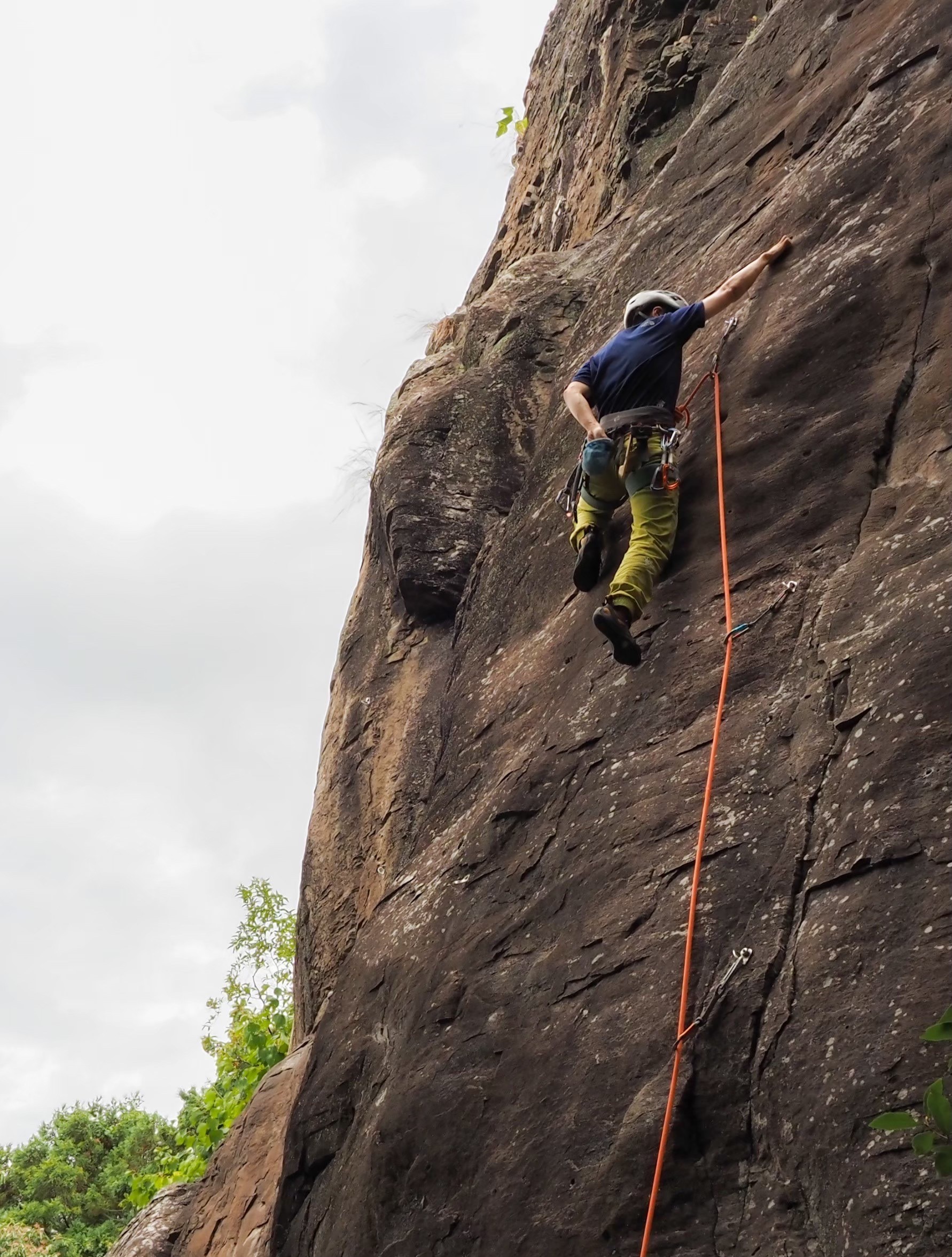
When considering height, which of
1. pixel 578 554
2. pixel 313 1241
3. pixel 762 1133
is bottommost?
pixel 762 1133

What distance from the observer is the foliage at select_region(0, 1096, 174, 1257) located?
22922 millimetres

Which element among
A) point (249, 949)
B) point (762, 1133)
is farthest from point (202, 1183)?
point (249, 949)

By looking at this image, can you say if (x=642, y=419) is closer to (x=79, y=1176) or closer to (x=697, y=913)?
(x=697, y=913)

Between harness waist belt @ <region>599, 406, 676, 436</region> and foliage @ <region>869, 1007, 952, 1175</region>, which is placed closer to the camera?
foliage @ <region>869, 1007, 952, 1175</region>

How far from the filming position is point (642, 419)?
23.3 ft

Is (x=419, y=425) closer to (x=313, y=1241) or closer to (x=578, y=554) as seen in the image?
(x=578, y=554)

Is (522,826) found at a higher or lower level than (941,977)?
higher

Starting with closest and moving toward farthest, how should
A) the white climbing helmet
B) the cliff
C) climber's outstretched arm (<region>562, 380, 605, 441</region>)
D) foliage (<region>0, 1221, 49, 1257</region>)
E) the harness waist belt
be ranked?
the cliff → the harness waist belt → climber's outstretched arm (<region>562, 380, 605, 441</region>) → the white climbing helmet → foliage (<region>0, 1221, 49, 1257</region>)

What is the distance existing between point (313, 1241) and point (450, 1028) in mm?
1670

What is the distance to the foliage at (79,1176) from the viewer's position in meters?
22.9

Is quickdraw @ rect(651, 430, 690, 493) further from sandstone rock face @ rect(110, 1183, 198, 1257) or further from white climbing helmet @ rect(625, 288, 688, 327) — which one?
sandstone rock face @ rect(110, 1183, 198, 1257)

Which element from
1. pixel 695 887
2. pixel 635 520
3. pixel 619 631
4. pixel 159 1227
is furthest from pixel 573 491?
pixel 159 1227

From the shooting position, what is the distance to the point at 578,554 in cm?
718

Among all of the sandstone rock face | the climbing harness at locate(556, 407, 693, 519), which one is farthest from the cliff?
the sandstone rock face
